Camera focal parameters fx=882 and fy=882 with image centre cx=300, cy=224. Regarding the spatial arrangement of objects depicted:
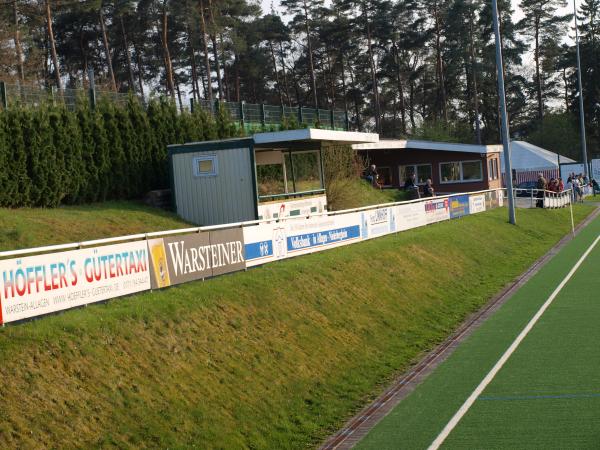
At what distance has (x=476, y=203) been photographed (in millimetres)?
41969

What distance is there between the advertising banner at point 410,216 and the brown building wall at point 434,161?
18890 mm

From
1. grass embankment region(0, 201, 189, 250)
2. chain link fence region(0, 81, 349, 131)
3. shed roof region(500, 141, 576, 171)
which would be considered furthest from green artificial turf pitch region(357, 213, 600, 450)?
shed roof region(500, 141, 576, 171)

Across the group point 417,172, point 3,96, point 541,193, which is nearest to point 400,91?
point 417,172

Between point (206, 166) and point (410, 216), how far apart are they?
8499mm

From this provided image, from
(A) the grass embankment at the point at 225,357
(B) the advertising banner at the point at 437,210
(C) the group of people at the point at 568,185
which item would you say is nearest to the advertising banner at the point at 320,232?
(A) the grass embankment at the point at 225,357

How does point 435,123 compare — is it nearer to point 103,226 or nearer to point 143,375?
point 103,226

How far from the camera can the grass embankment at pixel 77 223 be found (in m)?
20.5

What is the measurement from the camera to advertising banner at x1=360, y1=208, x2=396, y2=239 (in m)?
26.9

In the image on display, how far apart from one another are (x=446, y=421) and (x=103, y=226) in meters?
13.5

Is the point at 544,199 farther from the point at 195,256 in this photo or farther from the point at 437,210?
the point at 195,256

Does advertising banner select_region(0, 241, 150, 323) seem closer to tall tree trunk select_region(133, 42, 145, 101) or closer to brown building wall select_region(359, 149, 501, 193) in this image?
brown building wall select_region(359, 149, 501, 193)

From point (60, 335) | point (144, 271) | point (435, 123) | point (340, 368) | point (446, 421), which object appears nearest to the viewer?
point (60, 335)

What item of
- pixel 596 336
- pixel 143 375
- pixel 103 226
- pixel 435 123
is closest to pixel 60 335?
pixel 143 375

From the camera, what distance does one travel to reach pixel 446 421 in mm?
12562
